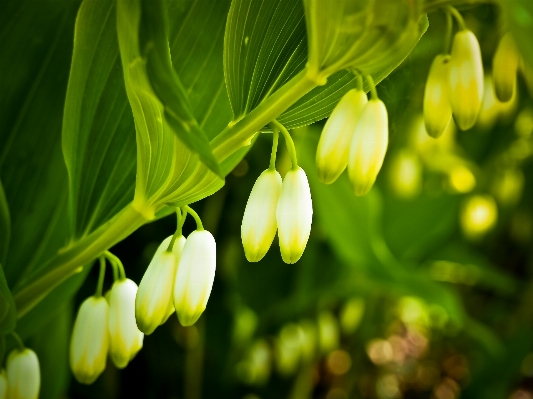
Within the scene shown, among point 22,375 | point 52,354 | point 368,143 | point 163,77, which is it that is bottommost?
point 52,354

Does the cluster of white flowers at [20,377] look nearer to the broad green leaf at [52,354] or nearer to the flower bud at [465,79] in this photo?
the broad green leaf at [52,354]

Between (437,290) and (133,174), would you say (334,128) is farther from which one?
(437,290)

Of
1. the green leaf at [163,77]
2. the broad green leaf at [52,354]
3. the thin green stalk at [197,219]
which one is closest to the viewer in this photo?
the green leaf at [163,77]

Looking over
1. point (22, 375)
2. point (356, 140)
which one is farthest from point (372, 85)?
point (22, 375)

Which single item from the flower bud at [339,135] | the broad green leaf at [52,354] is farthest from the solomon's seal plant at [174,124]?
the broad green leaf at [52,354]

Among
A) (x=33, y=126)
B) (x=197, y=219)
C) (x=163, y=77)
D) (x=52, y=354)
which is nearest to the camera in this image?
(x=163, y=77)

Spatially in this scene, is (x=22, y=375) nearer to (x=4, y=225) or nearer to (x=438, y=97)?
(x=4, y=225)

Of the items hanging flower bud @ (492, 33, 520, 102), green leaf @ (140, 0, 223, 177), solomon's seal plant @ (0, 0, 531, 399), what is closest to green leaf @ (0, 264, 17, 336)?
solomon's seal plant @ (0, 0, 531, 399)
